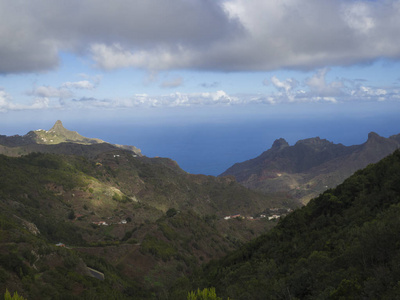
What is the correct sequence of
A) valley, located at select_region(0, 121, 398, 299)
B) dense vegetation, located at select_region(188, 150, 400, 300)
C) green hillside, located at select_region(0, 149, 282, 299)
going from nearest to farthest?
1. dense vegetation, located at select_region(188, 150, 400, 300)
2. green hillside, located at select_region(0, 149, 282, 299)
3. valley, located at select_region(0, 121, 398, 299)

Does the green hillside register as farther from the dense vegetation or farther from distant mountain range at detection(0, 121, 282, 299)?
the dense vegetation

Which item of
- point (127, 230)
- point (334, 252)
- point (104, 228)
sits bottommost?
point (127, 230)

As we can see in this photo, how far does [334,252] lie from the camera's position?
25.1 meters

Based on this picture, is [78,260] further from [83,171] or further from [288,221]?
[83,171]

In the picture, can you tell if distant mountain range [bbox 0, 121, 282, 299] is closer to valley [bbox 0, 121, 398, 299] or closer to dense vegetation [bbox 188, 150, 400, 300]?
valley [bbox 0, 121, 398, 299]

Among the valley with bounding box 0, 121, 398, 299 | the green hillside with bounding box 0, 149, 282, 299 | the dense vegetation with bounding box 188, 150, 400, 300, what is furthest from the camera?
the valley with bounding box 0, 121, 398, 299

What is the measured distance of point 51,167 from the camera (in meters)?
93.9

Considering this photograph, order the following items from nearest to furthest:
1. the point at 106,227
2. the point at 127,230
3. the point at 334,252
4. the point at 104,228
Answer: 1. the point at 334,252
2. the point at 127,230
3. the point at 104,228
4. the point at 106,227

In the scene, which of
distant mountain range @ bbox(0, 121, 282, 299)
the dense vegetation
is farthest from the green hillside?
the dense vegetation

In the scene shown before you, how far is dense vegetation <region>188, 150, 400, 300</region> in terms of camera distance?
18.0 m

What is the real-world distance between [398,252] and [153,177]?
361 ft

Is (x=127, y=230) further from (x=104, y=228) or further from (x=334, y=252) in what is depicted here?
(x=334, y=252)

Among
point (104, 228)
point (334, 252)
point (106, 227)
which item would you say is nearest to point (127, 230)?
point (106, 227)

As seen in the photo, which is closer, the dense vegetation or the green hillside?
the dense vegetation
